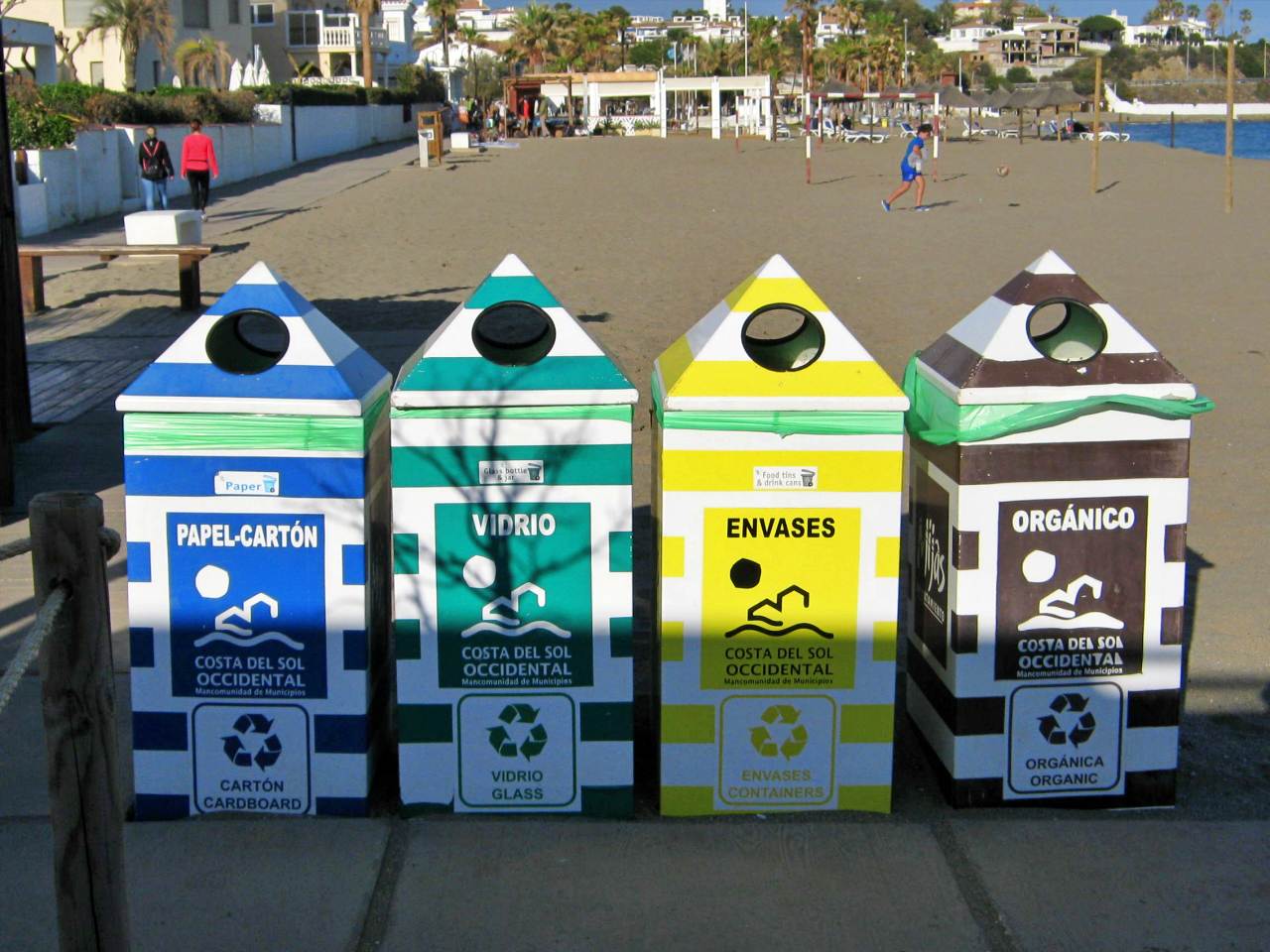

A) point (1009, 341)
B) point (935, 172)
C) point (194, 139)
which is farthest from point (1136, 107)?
point (1009, 341)

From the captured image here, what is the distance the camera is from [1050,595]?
3.85m

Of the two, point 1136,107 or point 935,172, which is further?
point 1136,107

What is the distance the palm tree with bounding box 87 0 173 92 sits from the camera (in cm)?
4925

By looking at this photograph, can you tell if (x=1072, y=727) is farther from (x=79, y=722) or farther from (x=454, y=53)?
(x=454, y=53)

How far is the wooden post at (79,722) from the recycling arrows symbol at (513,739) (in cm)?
126

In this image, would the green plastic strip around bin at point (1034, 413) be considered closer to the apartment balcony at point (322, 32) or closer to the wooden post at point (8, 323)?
the wooden post at point (8, 323)

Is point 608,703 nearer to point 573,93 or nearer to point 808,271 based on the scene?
point 808,271

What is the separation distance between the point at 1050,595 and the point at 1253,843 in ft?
2.65

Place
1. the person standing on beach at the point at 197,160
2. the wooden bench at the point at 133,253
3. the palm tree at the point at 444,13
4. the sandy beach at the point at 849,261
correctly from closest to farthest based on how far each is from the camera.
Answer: the sandy beach at the point at 849,261
the wooden bench at the point at 133,253
the person standing on beach at the point at 197,160
the palm tree at the point at 444,13

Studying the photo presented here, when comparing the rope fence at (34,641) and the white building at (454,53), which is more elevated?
the white building at (454,53)

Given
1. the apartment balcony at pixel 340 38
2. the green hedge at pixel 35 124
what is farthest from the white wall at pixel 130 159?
the apartment balcony at pixel 340 38

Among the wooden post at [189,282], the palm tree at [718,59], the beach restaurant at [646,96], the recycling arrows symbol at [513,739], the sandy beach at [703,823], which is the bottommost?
the sandy beach at [703,823]

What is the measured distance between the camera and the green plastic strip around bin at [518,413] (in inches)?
145

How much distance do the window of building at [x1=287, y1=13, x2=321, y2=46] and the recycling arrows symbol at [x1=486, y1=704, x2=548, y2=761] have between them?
78264 millimetres
